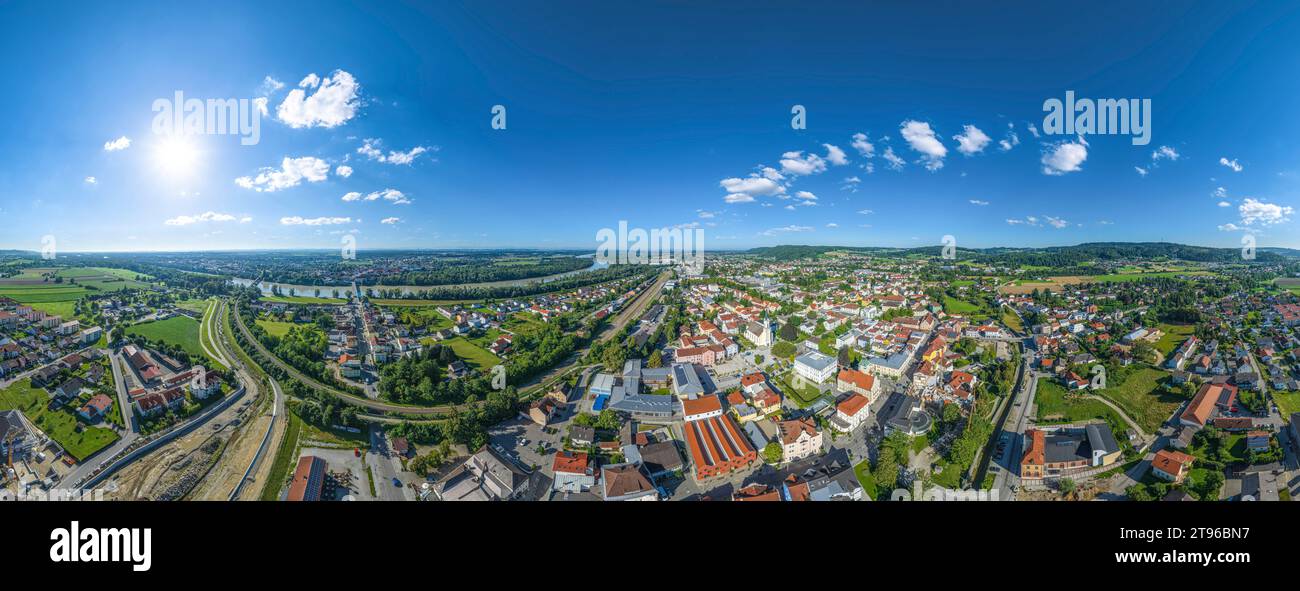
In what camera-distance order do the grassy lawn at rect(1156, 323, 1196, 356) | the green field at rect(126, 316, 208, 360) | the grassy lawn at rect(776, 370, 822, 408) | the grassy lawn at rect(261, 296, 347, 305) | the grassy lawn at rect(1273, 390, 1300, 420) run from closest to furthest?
the grassy lawn at rect(1273, 390, 1300, 420)
the green field at rect(126, 316, 208, 360)
the grassy lawn at rect(1156, 323, 1196, 356)
the grassy lawn at rect(776, 370, 822, 408)
the grassy lawn at rect(261, 296, 347, 305)

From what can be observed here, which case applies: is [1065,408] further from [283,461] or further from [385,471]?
[283,461]

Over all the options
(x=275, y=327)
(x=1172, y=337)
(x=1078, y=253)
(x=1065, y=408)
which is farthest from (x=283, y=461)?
(x=1078, y=253)

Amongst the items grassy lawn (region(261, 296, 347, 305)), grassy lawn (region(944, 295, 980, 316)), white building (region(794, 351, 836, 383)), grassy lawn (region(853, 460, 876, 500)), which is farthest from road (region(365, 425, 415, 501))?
grassy lawn (region(944, 295, 980, 316))

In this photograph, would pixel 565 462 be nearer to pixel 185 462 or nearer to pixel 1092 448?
pixel 185 462

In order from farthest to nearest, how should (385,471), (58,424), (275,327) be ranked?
1. (275,327)
2. (58,424)
3. (385,471)

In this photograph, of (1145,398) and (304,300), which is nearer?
(1145,398)

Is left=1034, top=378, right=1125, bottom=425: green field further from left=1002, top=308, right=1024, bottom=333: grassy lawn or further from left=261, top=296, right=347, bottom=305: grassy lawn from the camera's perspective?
left=261, top=296, right=347, bottom=305: grassy lawn
